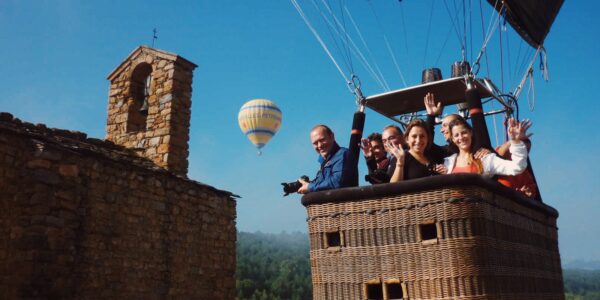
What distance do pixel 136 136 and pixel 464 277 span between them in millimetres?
9228

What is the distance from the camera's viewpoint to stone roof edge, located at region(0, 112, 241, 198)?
699 centimetres

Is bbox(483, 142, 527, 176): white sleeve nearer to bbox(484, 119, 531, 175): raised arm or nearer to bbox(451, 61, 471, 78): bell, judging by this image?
bbox(484, 119, 531, 175): raised arm

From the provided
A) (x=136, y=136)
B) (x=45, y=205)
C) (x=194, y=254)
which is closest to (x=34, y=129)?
(x=45, y=205)

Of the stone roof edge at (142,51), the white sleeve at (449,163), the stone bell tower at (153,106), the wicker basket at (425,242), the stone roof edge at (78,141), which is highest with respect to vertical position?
the stone roof edge at (142,51)

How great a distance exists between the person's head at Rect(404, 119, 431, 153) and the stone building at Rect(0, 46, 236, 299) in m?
5.59

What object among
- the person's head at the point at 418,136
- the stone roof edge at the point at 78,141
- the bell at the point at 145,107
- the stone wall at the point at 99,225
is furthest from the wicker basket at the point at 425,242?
the bell at the point at 145,107

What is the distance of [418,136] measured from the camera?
98.8 inches

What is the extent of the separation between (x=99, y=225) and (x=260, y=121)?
1005 cm

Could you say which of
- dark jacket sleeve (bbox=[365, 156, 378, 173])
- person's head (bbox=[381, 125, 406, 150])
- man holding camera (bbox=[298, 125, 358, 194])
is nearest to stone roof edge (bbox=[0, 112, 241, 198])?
dark jacket sleeve (bbox=[365, 156, 378, 173])

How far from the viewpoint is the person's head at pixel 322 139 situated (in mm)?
3121

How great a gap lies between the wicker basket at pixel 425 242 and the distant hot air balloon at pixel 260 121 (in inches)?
590

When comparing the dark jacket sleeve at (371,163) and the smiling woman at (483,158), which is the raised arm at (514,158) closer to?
the smiling woman at (483,158)

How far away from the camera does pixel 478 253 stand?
185cm

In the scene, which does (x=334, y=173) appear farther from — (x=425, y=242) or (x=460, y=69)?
(x=460, y=69)
